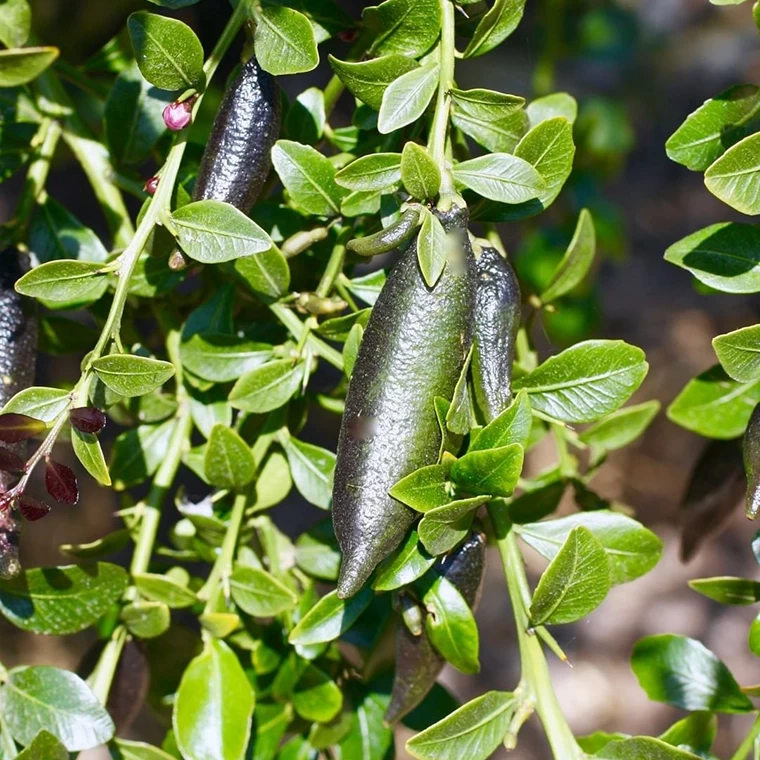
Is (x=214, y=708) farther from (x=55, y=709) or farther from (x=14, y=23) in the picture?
(x=14, y=23)

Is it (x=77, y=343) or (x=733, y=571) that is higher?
(x=77, y=343)

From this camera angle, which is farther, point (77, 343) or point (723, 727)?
point (723, 727)

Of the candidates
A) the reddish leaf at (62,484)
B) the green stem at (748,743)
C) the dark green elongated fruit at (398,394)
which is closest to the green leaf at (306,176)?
the dark green elongated fruit at (398,394)

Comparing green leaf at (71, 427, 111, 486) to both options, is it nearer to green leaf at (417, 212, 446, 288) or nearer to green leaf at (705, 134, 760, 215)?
green leaf at (417, 212, 446, 288)

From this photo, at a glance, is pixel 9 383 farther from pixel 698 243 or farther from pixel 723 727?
pixel 723 727

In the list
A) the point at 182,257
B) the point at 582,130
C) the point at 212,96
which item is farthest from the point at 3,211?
the point at 182,257

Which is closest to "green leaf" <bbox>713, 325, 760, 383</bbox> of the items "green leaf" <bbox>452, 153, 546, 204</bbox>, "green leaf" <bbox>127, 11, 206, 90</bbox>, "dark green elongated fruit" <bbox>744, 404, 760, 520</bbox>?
"dark green elongated fruit" <bbox>744, 404, 760, 520</bbox>

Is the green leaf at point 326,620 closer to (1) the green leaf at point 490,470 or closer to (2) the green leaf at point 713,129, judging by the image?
(1) the green leaf at point 490,470
